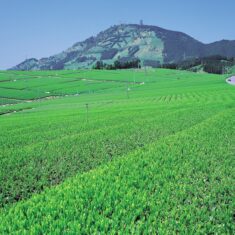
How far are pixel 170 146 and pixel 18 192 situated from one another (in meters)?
8.54

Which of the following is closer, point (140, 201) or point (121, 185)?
point (140, 201)

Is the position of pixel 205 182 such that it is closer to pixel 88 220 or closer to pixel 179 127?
pixel 88 220

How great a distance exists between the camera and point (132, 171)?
14109 millimetres

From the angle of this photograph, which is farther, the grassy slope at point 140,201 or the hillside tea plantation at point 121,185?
the hillside tea plantation at point 121,185

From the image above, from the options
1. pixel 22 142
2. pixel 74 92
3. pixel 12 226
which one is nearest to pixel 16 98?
pixel 74 92

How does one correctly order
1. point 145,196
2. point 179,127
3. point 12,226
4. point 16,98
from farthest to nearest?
1. point 16,98
2. point 179,127
3. point 145,196
4. point 12,226

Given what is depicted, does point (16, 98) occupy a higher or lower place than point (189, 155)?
lower

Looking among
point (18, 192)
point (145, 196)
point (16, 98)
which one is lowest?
point (16, 98)

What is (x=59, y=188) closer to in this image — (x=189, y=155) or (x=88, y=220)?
(x=88, y=220)

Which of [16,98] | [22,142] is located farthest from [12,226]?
[16,98]

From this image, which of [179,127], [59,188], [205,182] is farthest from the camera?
[179,127]

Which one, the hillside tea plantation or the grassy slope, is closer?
the grassy slope

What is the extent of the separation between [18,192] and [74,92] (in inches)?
5335

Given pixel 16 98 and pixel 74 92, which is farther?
pixel 74 92
